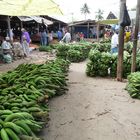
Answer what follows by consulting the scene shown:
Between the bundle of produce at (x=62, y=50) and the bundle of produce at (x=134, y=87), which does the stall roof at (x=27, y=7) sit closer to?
the bundle of produce at (x=134, y=87)

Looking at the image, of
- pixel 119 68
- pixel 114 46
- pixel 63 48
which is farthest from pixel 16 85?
pixel 63 48

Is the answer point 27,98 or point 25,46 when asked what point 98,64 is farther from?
point 25,46

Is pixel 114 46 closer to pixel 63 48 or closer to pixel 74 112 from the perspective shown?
pixel 63 48

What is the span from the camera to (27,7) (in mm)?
7211

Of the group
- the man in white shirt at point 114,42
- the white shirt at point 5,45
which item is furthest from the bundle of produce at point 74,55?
the white shirt at point 5,45

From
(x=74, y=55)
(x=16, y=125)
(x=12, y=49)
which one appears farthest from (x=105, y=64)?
(x=12, y=49)

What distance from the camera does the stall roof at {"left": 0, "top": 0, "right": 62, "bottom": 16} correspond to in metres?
6.96

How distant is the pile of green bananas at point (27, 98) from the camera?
4421 mm

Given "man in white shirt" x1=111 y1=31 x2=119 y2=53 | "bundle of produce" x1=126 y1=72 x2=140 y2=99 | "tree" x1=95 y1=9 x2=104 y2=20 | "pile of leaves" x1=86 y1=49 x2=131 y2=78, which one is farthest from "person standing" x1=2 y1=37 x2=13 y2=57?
"tree" x1=95 y1=9 x2=104 y2=20

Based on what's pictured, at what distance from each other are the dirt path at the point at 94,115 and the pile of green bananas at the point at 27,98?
0.36 metres

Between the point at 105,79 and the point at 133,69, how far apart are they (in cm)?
124

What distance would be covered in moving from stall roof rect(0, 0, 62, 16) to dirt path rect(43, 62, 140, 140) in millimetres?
2391

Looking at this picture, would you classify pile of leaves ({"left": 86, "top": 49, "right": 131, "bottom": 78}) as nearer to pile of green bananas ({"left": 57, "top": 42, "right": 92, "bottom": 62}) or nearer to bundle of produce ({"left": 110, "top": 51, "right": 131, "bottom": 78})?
bundle of produce ({"left": 110, "top": 51, "right": 131, "bottom": 78})

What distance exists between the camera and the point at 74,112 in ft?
21.4
